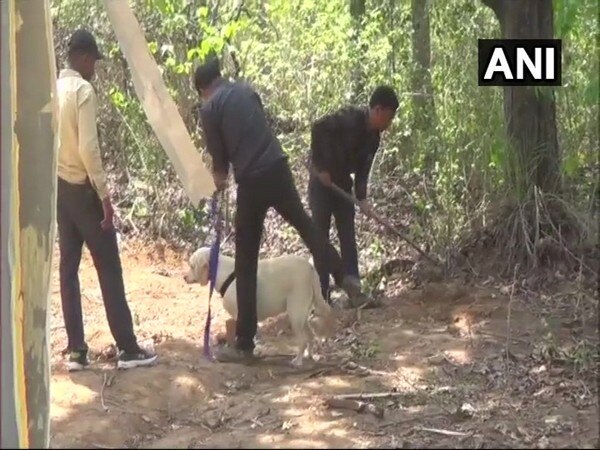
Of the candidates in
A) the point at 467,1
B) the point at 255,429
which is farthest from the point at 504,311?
the point at 467,1


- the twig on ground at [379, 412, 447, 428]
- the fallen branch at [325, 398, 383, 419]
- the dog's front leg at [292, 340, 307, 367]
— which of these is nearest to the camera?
the twig on ground at [379, 412, 447, 428]

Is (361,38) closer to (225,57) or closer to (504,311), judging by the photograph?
(225,57)

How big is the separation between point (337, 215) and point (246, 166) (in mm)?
1839

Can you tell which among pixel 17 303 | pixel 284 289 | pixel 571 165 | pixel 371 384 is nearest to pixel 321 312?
pixel 284 289


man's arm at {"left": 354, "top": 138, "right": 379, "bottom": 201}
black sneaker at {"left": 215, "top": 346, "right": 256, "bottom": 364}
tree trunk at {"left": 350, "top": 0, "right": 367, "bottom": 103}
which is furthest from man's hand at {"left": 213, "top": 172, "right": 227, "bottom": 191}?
tree trunk at {"left": 350, "top": 0, "right": 367, "bottom": 103}

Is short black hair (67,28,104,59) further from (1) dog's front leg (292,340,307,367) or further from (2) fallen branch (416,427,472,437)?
(2) fallen branch (416,427,472,437)

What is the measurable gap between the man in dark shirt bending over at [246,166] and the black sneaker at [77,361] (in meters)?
0.97

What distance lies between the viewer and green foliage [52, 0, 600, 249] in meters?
7.97

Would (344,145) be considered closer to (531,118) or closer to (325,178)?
(325,178)

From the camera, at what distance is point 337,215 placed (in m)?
7.71

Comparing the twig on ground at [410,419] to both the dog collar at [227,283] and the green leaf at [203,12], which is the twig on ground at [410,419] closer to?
the dog collar at [227,283]

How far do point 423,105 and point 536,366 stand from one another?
13.3 ft

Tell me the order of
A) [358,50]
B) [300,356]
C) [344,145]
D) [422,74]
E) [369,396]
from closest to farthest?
1. [369,396]
2. [300,356]
3. [344,145]
4. [422,74]
5. [358,50]

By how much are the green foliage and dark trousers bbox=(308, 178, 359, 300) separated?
2.95 feet
